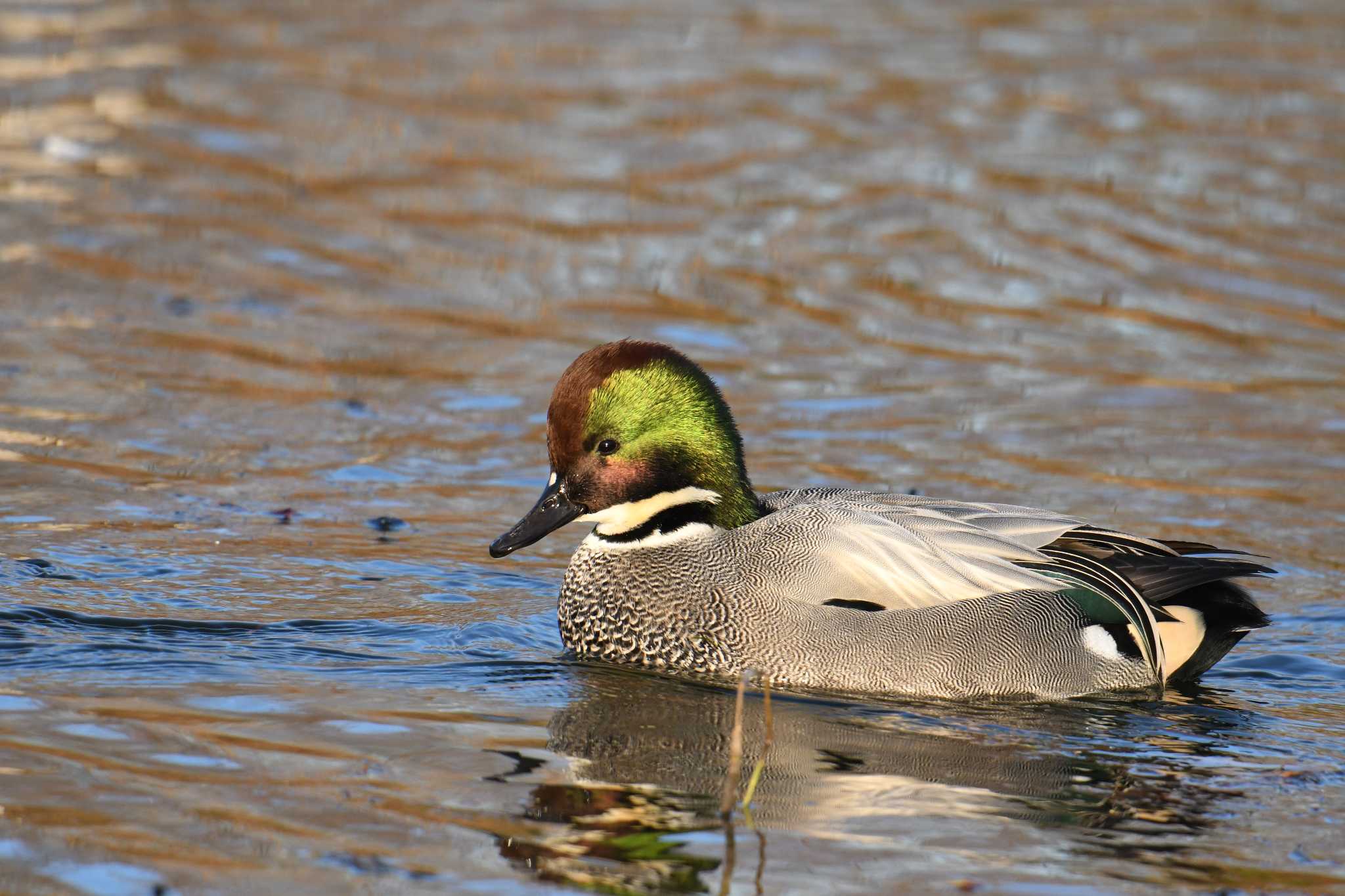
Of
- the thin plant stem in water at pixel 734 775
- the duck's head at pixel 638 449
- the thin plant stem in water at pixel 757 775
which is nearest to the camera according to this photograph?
the thin plant stem in water at pixel 734 775

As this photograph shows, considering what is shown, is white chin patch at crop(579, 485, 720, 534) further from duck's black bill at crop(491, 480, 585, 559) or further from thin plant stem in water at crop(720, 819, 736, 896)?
thin plant stem in water at crop(720, 819, 736, 896)

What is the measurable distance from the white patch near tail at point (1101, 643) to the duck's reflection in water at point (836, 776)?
0.17m

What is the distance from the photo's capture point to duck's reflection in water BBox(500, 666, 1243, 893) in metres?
5.20

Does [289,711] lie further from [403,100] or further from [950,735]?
[403,100]

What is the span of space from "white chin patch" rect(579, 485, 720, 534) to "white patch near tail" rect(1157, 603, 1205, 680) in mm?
1631

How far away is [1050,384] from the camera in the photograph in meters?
10.5

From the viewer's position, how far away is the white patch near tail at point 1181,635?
22.8 feet

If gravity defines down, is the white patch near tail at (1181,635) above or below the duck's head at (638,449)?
below

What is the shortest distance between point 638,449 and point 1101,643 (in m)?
1.72

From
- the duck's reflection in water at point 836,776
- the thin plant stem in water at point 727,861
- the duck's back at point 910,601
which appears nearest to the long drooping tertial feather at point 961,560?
the duck's back at point 910,601

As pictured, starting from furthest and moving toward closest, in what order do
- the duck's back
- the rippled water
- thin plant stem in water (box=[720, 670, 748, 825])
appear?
1. the duck's back
2. the rippled water
3. thin plant stem in water (box=[720, 670, 748, 825])

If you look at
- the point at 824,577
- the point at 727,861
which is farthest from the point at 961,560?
the point at 727,861

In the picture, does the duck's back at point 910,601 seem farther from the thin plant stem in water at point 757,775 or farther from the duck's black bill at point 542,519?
the thin plant stem in water at point 757,775

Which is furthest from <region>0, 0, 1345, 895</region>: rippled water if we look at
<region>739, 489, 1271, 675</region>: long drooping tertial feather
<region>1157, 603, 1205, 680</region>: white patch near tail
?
<region>739, 489, 1271, 675</region>: long drooping tertial feather
